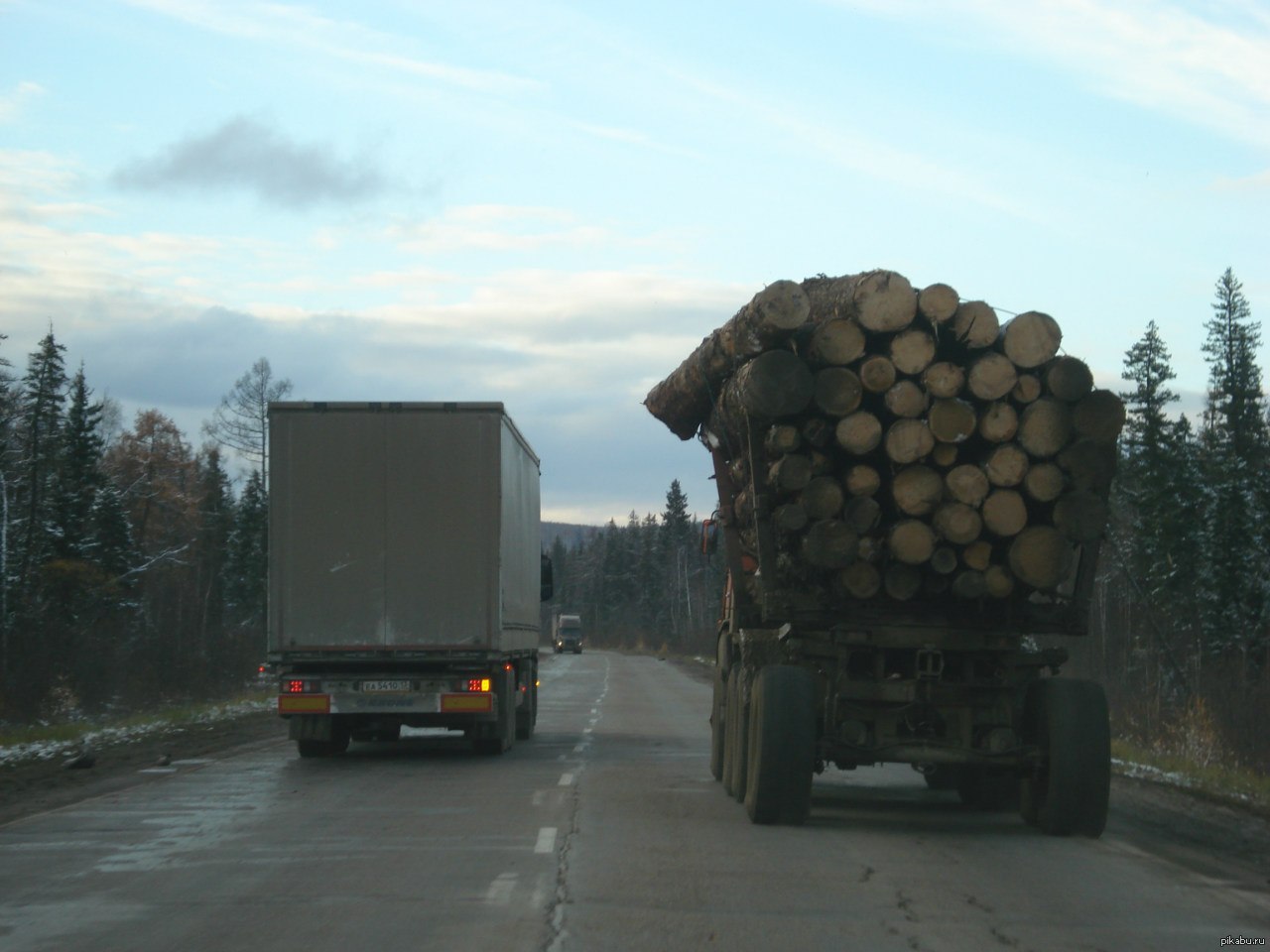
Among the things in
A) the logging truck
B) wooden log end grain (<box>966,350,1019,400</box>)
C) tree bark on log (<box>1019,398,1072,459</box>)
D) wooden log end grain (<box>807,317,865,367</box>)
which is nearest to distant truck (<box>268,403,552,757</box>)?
the logging truck

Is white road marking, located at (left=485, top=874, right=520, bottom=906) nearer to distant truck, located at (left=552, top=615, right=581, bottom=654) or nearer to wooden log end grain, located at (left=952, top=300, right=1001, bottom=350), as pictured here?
wooden log end grain, located at (left=952, top=300, right=1001, bottom=350)

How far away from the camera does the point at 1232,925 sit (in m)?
7.82

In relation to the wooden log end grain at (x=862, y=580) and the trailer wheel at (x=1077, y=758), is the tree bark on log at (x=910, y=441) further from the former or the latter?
the trailer wheel at (x=1077, y=758)

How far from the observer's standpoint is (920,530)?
11.2 metres

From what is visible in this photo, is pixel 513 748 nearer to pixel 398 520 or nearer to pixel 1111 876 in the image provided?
pixel 398 520

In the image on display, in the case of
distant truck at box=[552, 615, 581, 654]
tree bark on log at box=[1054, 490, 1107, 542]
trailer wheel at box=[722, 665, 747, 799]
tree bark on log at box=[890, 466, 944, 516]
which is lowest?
distant truck at box=[552, 615, 581, 654]

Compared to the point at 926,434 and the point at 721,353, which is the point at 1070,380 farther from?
the point at 721,353

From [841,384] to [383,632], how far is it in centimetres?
755

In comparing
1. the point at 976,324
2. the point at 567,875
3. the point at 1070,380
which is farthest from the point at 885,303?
the point at 567,875

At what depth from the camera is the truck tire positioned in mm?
11258

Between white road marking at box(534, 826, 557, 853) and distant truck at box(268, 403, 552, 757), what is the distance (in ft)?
18.9

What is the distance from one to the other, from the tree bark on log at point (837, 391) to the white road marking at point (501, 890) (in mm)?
4208

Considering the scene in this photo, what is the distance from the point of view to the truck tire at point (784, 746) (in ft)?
36.9

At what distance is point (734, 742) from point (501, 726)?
5.24 m
